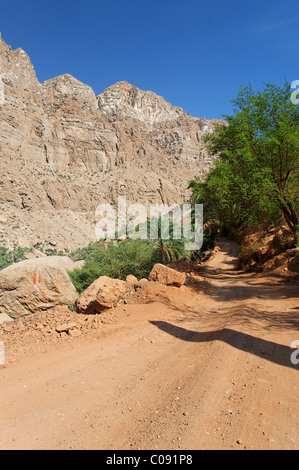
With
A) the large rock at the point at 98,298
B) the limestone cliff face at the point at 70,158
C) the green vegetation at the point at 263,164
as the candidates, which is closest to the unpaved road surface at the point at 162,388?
the large rock at the point at 98,298

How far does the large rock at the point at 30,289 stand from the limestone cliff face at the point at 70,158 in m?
30.4

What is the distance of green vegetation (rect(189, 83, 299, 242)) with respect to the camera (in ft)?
33.7

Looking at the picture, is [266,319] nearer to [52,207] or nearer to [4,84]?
[52,207]

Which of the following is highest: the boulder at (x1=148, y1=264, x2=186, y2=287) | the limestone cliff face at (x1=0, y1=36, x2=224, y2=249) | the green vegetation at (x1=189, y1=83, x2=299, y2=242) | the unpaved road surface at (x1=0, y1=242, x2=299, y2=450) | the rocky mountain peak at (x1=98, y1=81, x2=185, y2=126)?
the rocky mountain peak at (x1=98, y1=81, x2=185, y2=126)

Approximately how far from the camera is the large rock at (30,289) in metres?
7.11

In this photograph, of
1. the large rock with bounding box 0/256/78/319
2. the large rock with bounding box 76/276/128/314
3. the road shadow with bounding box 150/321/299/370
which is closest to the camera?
the road shadow with bounding box 150/321/299/370

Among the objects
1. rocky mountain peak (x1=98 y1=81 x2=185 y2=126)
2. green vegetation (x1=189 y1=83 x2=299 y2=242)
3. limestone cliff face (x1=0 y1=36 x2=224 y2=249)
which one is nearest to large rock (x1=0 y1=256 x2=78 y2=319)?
green vegetation (x1=189 y1=83 x2=299 y2=242)

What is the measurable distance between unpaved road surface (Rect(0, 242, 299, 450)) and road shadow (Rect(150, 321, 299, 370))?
17 millimetres

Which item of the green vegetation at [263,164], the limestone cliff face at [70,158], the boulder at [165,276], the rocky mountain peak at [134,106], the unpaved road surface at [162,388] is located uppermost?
the rocky mountain peak at [134,106]

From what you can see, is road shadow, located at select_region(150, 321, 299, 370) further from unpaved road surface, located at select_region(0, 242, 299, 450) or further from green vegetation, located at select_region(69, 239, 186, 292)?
green vegetation, located at select_region(69, 239, 186, 292)

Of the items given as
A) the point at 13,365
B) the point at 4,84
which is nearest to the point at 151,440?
the point at 13,365

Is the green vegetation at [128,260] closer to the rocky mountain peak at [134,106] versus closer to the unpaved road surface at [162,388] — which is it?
the unpaved road surface at [162,388]

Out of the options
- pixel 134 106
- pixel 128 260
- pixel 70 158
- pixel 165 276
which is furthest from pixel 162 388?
pixel 134 106
